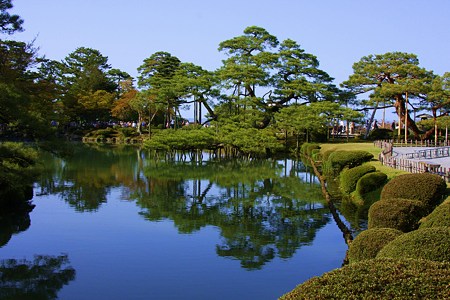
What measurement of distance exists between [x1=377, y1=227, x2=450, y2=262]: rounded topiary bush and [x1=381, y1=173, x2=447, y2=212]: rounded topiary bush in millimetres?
6425

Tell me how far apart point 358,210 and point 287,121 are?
24.1m

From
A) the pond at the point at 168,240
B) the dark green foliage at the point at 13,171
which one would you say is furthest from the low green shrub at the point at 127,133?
the dark green foliage at the point at 13,171

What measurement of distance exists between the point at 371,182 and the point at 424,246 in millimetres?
10682

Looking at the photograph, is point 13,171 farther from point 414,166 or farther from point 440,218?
point 414,166

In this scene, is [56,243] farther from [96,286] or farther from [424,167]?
[424,167]

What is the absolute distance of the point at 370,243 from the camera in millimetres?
8570

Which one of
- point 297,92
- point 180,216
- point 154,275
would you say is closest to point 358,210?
point 180,216

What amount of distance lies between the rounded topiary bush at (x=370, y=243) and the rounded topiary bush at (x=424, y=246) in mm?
1799

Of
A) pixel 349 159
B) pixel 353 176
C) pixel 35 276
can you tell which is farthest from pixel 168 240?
pixel 349 159

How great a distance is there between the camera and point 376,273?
4.42m

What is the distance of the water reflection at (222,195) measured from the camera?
13.2 metres

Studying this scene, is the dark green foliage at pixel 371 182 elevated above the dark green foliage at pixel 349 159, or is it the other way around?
the dark green foliage at pixel 349 159

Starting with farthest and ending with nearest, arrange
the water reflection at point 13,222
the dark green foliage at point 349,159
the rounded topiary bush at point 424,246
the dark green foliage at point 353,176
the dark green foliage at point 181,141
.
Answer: the dark green foliage at point 181,141
the dark green foliage at point 349,159
the dark green foliage at point 353,176
the water reflection at point 13,222
the rounded topiary bush at point 424,246

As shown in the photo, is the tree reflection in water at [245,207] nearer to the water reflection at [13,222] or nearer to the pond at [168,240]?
the pond at [168,240]
